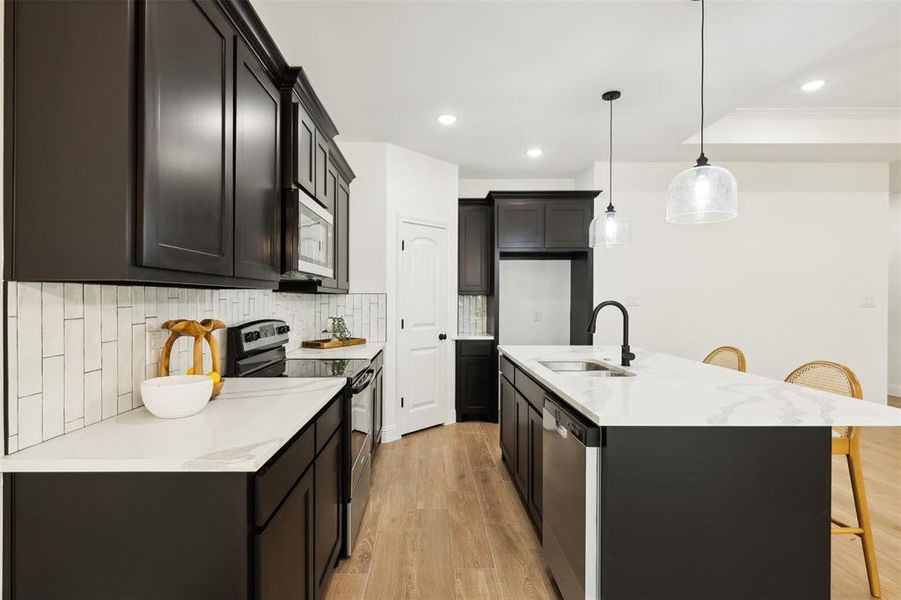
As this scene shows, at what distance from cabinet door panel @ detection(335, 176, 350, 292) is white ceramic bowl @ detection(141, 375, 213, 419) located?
1.93 meters

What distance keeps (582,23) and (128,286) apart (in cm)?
240

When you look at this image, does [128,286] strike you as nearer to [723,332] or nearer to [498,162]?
[498,162]

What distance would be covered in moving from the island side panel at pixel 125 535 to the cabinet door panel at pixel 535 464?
1.40 meters

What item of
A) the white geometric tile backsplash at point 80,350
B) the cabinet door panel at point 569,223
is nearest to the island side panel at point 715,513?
the white geometric tile backsplash at point 80,350

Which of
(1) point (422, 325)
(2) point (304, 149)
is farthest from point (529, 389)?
(1) point (422, 325)

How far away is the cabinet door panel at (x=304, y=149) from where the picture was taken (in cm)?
201

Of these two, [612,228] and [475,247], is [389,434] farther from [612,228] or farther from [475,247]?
[612,228]

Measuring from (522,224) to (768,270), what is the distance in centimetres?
272

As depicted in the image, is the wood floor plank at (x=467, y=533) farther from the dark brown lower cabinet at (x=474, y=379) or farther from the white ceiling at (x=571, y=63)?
the white ceiling at (x=571, y=63)

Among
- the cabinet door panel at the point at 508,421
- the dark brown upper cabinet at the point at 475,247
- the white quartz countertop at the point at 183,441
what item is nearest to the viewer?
the white quartz countertop at the point at 183,441

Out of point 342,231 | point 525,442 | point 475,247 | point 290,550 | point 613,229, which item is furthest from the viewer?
point 475,247

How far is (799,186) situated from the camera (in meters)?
4.46

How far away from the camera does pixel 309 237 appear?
2.27m

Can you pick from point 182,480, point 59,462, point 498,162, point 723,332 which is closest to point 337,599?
point 182,480
